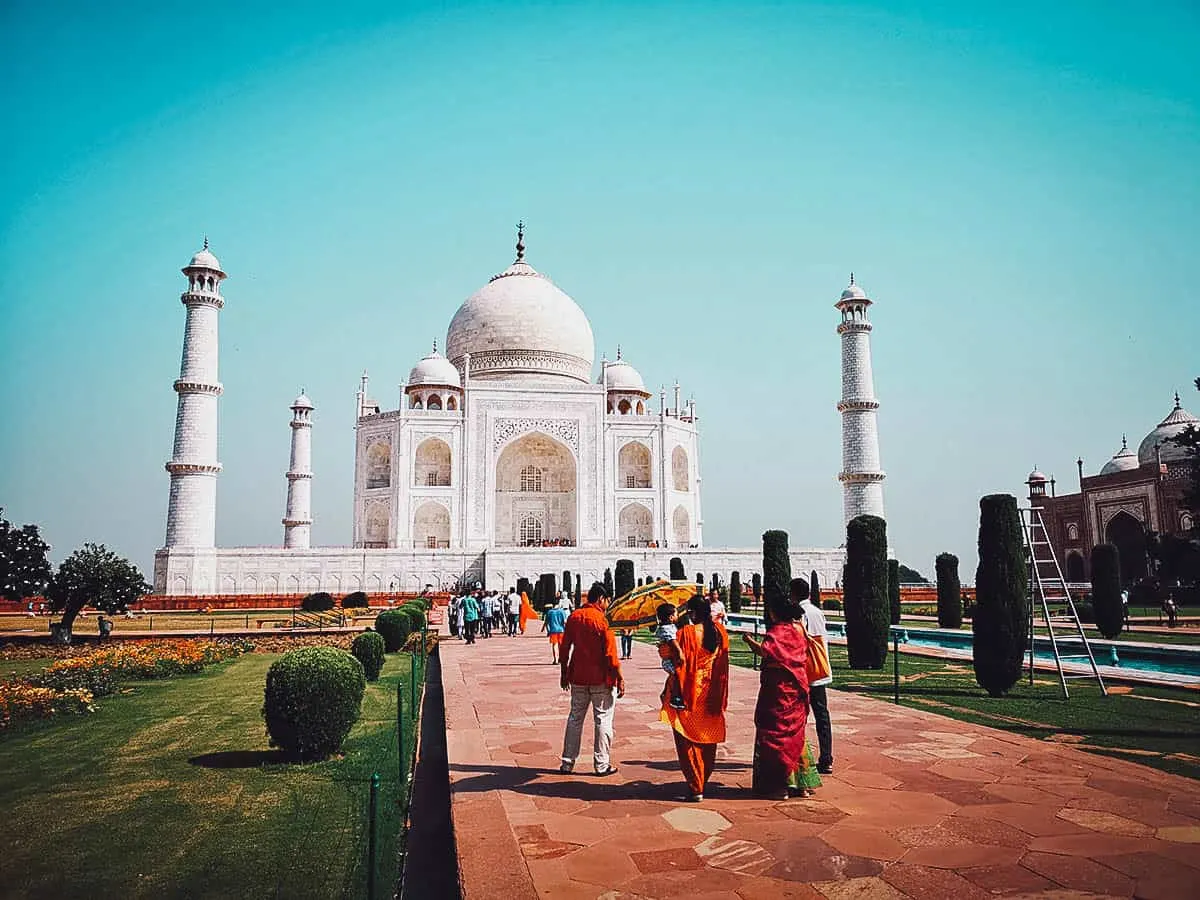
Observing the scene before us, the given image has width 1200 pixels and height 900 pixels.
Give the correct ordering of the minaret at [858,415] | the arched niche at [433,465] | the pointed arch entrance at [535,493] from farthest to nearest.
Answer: the pointed arch entrance at [535,493], the arched niche at [433,465], the minaret at [858,415]

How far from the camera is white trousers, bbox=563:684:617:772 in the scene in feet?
15.3

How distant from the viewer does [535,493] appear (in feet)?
108

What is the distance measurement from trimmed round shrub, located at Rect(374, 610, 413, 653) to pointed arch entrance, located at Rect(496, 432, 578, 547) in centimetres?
1799

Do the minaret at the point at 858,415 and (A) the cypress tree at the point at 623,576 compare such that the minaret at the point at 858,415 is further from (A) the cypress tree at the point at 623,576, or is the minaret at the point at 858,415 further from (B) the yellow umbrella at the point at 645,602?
(B) the yellow umbrella at the point at 645,602

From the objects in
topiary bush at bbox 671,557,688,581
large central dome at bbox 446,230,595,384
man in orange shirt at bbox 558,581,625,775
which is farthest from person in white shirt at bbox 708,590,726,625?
large central dome at bbox 446,230,595,384

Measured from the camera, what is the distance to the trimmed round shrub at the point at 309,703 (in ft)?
18.1

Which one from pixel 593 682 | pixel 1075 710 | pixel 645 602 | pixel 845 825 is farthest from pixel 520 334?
pixel 845 825

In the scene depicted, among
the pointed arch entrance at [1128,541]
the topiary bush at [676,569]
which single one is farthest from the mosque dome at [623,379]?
the pointed arch entrance at [1128,541]

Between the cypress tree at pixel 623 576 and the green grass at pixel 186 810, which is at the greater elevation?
the cypress tree at pixel 623 576

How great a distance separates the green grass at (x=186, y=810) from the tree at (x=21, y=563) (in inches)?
463

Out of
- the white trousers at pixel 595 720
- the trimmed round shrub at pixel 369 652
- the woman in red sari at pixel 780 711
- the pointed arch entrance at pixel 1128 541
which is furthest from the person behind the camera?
the pointed arch entrance at pixel 1128 541

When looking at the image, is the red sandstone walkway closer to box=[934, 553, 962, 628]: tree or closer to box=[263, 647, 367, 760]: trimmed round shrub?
box=[263, 647, 367, 760]: trimmed round shrub

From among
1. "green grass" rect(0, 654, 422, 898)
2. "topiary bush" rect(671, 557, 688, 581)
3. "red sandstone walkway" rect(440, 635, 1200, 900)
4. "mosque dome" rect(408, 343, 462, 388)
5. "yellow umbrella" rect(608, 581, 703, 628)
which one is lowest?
"green grass" rect(0, 654, 422, 898)

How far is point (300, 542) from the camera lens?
1307 inches
